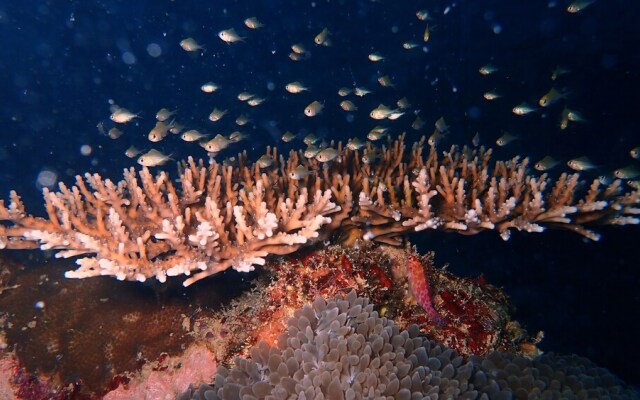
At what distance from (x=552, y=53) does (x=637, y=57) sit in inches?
113

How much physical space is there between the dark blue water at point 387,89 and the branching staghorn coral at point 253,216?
4.79m

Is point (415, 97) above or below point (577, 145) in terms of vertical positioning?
above

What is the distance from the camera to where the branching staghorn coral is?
3770mm

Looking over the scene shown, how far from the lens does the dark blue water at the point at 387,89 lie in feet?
40.0

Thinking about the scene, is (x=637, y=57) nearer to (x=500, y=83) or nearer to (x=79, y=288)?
(x=500, y=83)

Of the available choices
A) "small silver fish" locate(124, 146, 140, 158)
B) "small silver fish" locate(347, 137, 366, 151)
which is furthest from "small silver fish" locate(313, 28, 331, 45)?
"small silver fish" locate(347, 137, 366, 151)

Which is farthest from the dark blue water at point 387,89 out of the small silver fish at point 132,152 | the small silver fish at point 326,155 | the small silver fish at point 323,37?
Result: the small silver fish at point 132,152

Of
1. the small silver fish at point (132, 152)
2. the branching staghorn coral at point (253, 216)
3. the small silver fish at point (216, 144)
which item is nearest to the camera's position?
the branching staghorn coral at point (253, 216)

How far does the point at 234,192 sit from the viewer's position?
4926 mm

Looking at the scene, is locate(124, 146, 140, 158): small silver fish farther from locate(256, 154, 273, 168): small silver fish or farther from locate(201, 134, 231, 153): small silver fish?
locate(256, 154, 273, 168): small silver fish

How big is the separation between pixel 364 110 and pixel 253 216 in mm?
21853

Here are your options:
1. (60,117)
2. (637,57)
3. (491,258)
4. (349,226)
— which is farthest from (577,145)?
(60,117)

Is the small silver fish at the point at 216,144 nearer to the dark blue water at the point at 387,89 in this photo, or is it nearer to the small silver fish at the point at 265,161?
the small silver fish at the point at 265,161

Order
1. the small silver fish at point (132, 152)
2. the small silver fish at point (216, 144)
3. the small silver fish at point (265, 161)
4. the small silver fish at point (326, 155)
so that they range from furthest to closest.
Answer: the small silver fish at point (132, 152)
the small silver fish at point (216, 144)
the small silver fish at point (265, 161)
the small silver fish at point (326, 155)
